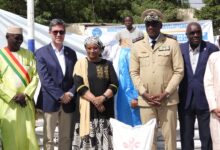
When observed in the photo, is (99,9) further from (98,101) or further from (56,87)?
(98,101)

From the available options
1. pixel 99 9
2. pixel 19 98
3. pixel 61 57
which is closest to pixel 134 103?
pixel 61 57

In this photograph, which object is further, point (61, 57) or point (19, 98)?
point (61, 57)

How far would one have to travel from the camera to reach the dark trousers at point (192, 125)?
5.58 metres

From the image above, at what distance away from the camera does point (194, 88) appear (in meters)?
5.57

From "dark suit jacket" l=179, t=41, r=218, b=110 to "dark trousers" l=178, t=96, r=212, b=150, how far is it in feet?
0.18

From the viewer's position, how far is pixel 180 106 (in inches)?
224

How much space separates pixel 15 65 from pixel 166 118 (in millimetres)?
1830

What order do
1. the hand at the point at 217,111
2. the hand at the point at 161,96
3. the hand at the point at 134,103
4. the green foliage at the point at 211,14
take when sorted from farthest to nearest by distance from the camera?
the green foliage at the point at 211,14 < the hand at the point at 134,103 < the hand at the point at 161,96 < the hand at the point at 217,111

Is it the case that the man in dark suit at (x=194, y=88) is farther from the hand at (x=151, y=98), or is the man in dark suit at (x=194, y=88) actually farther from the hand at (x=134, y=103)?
the hand at (x=134, y=103)

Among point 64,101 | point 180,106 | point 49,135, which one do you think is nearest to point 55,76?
point 64,101

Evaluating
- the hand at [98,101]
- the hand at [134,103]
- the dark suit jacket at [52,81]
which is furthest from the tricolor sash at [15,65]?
the hand at [134,103]

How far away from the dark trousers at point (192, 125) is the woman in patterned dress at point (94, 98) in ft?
2.90

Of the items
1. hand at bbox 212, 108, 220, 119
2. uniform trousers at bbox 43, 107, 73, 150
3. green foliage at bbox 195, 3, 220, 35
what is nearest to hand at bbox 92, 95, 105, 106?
uniform trousers at bbox 43, 107, 73, 150

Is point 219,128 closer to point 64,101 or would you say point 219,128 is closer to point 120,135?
point 120,135
